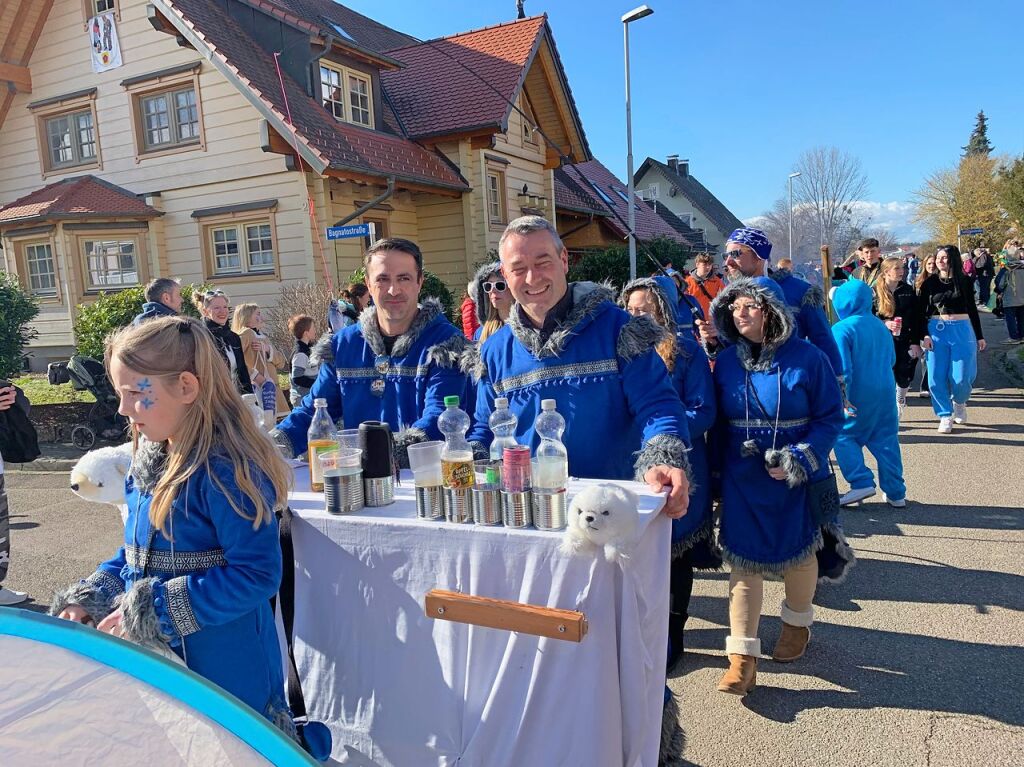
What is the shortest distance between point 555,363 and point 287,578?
1424mm

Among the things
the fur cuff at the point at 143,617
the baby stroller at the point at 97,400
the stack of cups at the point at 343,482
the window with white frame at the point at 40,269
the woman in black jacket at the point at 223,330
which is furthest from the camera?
the window with white frame at the point at 40,269

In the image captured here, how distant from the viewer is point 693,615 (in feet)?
A: 14.2

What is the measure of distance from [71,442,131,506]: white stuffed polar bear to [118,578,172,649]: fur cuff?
114 centimetres

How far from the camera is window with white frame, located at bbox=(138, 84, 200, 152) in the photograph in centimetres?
1422

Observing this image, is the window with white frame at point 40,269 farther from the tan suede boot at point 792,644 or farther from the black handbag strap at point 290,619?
the tan suede boot at point 792,644

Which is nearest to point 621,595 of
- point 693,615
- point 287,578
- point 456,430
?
point 456,430

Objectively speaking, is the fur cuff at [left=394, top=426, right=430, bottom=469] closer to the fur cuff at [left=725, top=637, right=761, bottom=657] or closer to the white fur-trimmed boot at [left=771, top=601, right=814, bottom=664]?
the fur cuff at [left=725, top=637, right=761, bottom=657]

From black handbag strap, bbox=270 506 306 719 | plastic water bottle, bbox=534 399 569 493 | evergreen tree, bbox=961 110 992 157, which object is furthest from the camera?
evergreen tree, bbox=961 110 992 157

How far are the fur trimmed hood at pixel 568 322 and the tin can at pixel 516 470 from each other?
56cm

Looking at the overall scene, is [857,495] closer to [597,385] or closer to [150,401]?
[597,385]

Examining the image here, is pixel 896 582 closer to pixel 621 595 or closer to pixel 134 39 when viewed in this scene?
pixel 621 595

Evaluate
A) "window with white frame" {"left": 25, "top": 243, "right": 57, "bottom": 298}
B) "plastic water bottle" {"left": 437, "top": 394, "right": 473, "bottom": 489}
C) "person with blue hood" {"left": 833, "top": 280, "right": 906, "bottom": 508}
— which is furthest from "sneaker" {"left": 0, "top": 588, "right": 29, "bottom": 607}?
"window with white frame" {"left": 25, "top": 243, "right": 57, "bottom": 298}

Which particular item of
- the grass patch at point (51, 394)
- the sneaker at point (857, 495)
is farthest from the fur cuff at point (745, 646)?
the grass patch at point (51, 394)

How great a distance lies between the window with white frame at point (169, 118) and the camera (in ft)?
46.6
